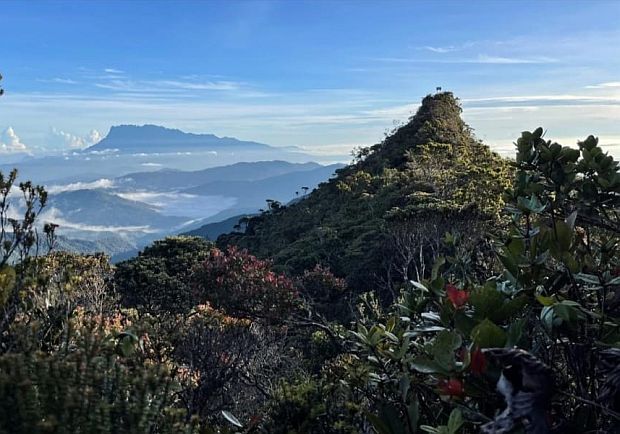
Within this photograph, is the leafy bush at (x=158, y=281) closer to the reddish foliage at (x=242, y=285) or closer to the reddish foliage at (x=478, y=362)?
the reddish foliage at (x=242, y=285)

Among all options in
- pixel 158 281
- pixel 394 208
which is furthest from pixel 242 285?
pixel 158 281

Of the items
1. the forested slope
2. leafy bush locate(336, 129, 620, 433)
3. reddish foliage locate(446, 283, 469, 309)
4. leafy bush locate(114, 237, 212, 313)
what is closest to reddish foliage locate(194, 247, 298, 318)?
the forested slope

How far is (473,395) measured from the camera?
1.76 m

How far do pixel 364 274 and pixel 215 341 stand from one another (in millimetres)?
11614

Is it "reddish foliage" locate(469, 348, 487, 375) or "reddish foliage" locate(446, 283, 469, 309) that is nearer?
"reddish foliage" locate(469, 348, 487, 375)

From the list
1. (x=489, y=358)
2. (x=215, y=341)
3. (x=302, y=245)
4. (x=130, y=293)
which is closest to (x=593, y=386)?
(x=489, y=358)

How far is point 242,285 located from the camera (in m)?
12.2

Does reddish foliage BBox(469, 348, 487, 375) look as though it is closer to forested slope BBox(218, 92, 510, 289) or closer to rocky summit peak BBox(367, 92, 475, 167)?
forested slope BBox(218, 92, 510, 289)

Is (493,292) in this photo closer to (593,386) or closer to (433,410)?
(593,386)

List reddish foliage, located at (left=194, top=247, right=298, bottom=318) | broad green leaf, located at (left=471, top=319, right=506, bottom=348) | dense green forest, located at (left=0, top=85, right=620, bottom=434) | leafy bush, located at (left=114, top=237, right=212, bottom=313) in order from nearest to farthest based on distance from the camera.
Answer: dense green forest, located at (left=0, top=85, right=620, bottom=434), broad green leaf, located at (left=471, top=319, right=506, bottom=348), reddish foliage, located at (left=194, top=247, right=298, bottom=318), leafy bush, located at (left=114, top=237, right=212, bottom=313)

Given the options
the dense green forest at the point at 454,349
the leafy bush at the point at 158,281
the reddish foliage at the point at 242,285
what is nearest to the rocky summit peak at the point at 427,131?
the leafy bush at the point at 158,281

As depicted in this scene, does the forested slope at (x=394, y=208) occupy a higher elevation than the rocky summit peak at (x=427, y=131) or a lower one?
lower

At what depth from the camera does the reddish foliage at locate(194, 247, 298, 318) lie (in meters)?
11.9

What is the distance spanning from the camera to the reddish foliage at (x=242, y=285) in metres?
11.9
